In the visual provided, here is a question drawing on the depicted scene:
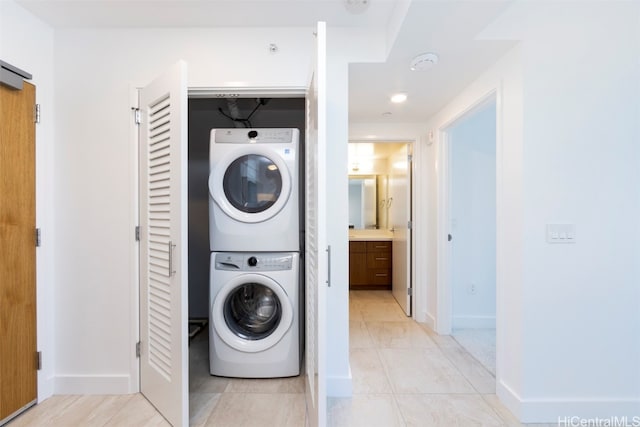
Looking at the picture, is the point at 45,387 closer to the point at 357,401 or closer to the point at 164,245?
the point at 164,245

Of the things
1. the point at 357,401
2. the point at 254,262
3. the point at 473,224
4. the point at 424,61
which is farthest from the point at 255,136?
the point at 473,224

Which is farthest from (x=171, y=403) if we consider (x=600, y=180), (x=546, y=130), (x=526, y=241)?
(x=600, y=180)

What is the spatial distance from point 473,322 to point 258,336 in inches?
87.8

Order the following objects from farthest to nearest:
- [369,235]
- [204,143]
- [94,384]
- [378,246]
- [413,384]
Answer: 1. [369,235]
2. [378,246]
3. [204,143]
4. [413,384]
5. [94,384]

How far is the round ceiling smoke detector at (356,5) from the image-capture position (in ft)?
5.37

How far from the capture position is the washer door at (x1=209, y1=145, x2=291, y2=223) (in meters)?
2.12

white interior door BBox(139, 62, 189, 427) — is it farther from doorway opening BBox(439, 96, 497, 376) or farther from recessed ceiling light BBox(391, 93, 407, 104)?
doorway opening BBox(439, 96, 497, 376)

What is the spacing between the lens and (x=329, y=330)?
6.31 feet

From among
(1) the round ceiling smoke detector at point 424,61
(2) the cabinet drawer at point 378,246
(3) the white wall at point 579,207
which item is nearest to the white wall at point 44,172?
(1) the round ceiling smoke detector at point 424,61

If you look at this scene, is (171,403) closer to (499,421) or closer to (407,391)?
(407,391)

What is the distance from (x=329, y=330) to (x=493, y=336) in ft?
6.27

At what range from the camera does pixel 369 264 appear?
460 centimetres

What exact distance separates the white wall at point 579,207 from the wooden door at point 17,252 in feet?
8.62

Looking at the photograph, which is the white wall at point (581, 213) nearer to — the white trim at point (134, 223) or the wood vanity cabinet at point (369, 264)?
the white trim at point (134, 223)
